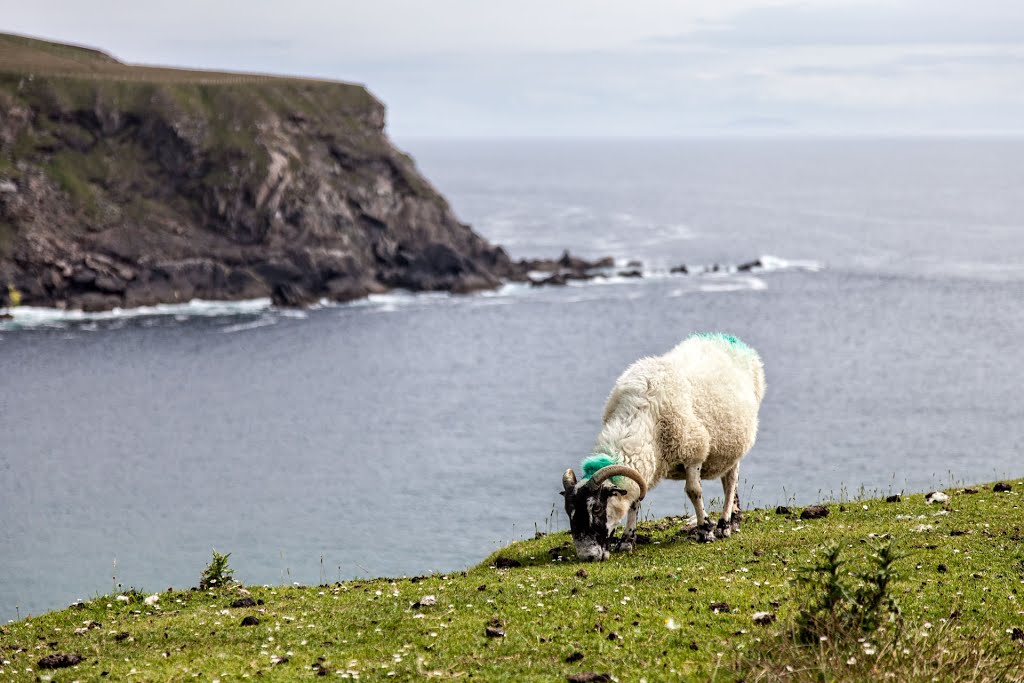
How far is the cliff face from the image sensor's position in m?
120

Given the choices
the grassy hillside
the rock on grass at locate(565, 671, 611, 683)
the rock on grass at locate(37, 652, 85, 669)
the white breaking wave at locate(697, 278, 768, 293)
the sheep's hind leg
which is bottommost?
the white breaking wave at locate(697, 278, 768, 293)

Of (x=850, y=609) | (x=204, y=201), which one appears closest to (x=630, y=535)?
(x=850, y=609)

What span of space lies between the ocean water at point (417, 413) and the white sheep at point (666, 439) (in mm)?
18667

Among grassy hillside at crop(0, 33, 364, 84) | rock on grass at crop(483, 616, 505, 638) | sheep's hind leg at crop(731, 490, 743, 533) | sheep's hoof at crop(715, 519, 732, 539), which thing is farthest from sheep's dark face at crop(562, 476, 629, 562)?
grassy hillside at crop(0, 33, 364, 84)

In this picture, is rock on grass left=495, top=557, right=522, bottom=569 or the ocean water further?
the ocean water

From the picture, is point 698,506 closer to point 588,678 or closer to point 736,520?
point 736,520

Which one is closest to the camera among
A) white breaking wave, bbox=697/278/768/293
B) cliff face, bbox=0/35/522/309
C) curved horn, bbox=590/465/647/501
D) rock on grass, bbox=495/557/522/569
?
curved horn, bbox=590/465/647/501

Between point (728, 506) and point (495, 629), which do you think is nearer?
point (495, 629)

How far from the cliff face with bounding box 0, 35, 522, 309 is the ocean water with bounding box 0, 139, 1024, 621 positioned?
6.28 meters

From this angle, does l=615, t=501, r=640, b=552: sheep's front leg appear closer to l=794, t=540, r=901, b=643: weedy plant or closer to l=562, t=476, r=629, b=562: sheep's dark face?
l=562, t=476, r=629, b=562: sheep's dark face

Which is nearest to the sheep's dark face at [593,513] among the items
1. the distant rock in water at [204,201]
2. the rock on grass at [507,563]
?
the rock on grass at [507,563]

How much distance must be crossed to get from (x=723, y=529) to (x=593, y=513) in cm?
369

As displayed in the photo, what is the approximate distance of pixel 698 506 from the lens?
65.8 feet

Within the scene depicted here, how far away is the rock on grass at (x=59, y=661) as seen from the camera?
14.5m
